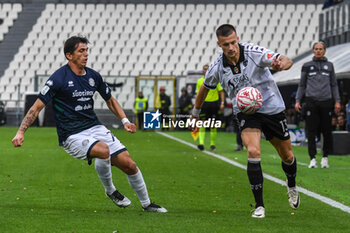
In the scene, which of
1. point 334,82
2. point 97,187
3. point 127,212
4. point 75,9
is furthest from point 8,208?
point 75,9

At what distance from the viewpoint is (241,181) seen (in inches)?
390

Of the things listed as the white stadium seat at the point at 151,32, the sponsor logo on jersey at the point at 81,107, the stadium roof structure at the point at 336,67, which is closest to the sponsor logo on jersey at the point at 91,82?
the sponsor logo on jersey at the point at 81,107

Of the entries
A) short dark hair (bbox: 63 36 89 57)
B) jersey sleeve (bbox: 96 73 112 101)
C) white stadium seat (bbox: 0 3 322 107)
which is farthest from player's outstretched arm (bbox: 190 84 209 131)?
white stadium seat (bbox: 0 3 322 107)

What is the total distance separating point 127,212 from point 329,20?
78.0 feet

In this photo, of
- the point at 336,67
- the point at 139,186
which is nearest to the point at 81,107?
the point at 139,186

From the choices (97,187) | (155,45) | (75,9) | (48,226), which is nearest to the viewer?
(48,226)

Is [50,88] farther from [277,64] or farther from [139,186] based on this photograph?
[277,64]

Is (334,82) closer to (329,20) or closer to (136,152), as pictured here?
(136,152)

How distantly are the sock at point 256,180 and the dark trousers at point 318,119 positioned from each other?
5.77 m

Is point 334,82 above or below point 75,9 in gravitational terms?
below

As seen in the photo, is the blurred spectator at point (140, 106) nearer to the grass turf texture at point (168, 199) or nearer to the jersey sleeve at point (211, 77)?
the grass turf texture at point (168, 199)

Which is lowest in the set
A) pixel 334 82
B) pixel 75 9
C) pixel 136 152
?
pixel 136 152

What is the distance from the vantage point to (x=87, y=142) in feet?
21.8

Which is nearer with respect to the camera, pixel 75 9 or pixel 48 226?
pixel 48 226
